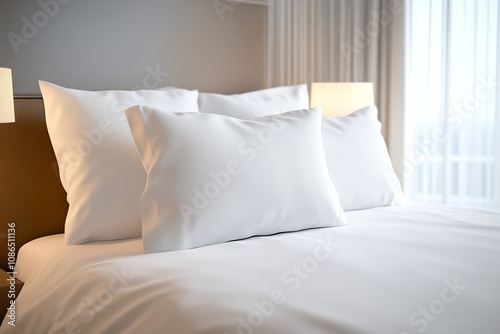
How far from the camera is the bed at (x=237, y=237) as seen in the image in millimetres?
1152

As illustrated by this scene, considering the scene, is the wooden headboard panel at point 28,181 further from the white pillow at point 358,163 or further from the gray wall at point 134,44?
the white pillow at point 358,163

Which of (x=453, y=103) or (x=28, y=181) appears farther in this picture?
(x=453, y=103)

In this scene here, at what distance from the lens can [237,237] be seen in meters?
1.79

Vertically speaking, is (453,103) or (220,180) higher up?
(453,103)

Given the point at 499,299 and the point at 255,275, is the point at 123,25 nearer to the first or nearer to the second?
the point at 255,275

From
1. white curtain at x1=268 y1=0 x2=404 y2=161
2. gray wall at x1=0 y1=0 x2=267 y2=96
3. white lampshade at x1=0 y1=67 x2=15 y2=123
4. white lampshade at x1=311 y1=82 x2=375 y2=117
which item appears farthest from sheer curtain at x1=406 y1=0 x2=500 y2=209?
white lampshade at x1=0 y1=67 x2=15 y2=123

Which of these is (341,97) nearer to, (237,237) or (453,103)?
(453,103)

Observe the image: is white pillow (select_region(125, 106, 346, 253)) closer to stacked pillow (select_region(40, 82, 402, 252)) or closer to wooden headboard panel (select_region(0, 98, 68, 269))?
stacked pillow (select_region(40, 82, 402, 252))

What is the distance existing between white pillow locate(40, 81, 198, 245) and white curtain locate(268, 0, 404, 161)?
1.57 meters

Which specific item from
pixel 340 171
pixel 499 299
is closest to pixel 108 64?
pixel 340 171

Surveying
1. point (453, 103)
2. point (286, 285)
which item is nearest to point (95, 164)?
point (286, 285)

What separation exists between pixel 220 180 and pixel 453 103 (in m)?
2.01

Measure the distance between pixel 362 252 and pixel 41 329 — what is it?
902 mm

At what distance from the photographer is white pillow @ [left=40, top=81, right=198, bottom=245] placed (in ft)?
6.20
